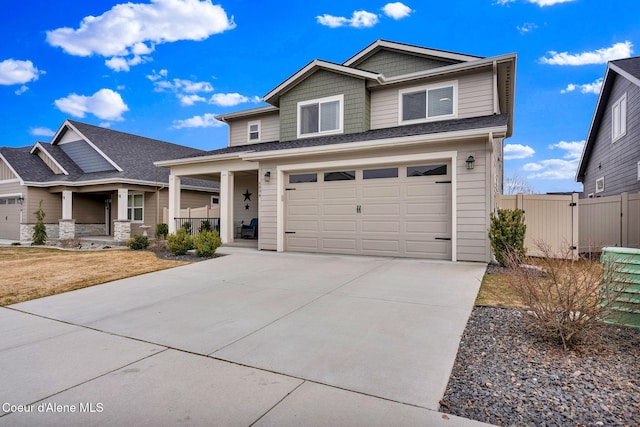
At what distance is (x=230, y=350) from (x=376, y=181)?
6876mm

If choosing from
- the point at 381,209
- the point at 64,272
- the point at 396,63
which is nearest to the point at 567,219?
the point at 381,209

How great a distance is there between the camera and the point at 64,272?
812 centimetres

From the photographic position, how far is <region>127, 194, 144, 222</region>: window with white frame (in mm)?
17891

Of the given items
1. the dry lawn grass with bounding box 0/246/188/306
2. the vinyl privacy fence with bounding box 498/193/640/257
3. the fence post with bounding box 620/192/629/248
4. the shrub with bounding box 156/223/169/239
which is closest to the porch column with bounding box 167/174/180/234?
the shrub with bounding box 156/223/169/239

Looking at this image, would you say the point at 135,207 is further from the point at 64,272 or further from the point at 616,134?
the point at 616,134

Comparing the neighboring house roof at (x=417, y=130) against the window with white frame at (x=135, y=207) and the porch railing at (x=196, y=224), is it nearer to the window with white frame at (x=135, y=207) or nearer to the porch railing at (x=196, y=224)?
the porch railing at (x=196, y=224)

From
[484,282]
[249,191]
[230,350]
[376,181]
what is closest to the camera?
[230,350]

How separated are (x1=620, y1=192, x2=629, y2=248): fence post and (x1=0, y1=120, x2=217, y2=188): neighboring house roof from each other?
59.9 feet

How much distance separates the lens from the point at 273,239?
10.8 meters

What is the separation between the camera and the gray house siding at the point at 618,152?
1096 cm

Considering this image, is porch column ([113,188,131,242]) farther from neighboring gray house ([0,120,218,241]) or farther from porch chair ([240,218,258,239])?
porch chair ([240,218,258,239])

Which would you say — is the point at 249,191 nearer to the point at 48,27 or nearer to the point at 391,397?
the point at 48,27

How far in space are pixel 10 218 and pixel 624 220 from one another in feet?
92.5

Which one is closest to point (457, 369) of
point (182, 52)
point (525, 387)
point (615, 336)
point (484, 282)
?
point (525, 387)
